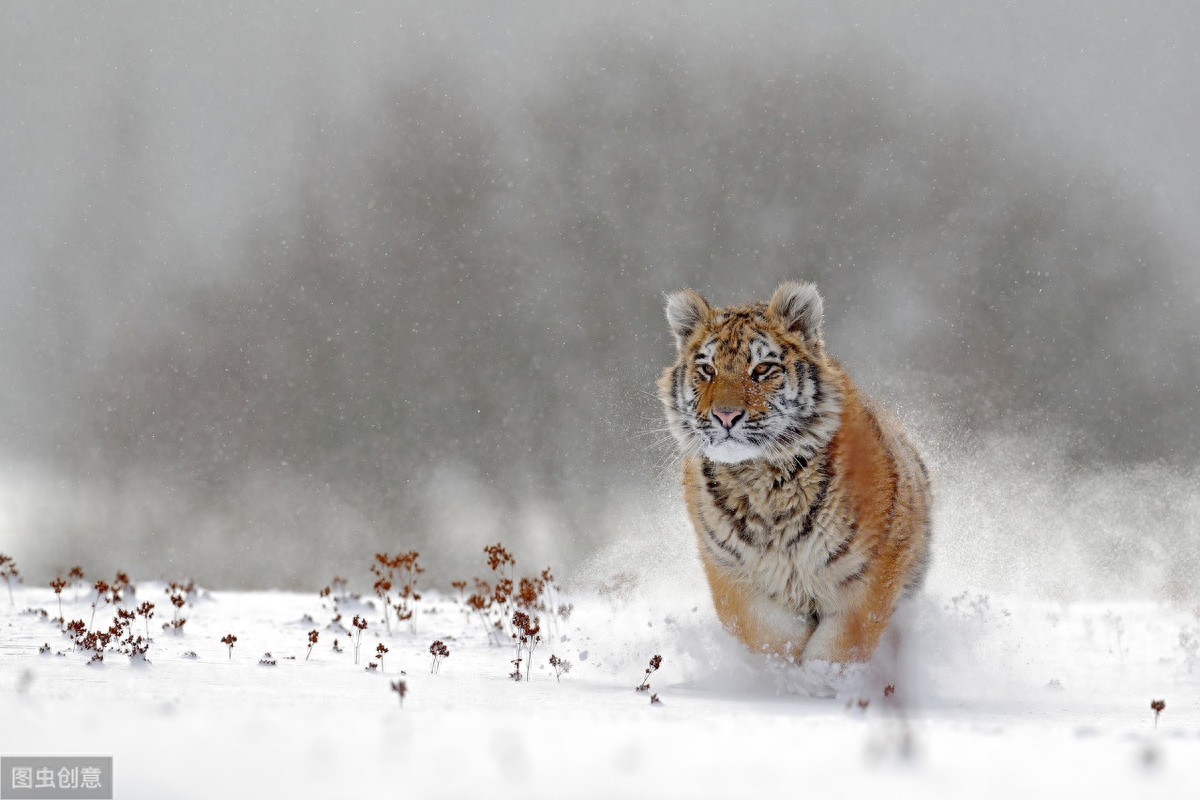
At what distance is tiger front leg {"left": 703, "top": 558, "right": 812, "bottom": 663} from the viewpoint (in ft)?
16.9

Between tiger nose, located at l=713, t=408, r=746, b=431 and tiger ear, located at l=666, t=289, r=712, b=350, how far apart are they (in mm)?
895

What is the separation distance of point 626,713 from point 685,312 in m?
3.06

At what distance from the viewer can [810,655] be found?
197 inches

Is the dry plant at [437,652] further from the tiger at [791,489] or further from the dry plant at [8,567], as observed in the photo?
the dry plant at [8,567]

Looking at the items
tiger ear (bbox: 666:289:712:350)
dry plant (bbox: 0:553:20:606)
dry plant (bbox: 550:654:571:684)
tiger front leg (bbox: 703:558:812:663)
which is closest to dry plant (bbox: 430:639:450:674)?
dry plant (bbox: 550:654:571:684)

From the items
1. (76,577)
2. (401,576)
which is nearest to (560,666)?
(401,576)

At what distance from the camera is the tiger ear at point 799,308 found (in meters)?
5.61

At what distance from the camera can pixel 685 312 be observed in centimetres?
595

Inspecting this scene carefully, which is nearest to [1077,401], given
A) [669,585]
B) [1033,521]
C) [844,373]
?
[1033,521]

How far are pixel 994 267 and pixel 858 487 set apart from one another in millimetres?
12660

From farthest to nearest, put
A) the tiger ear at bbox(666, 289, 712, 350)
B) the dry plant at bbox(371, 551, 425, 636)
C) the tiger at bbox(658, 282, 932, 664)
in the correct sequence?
the dry plant at bbox(371, 551, 425, 636)
the tiger ear at bbox(666, 289, 712, 350)
the tiger at bbox(658, 282, 932, 664)

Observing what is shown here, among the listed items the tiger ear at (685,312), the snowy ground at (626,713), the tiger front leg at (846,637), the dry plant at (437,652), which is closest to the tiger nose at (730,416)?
the tiger ear at (685,312)

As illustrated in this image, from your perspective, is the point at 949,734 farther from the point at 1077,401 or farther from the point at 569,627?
→ the point at 1077,401

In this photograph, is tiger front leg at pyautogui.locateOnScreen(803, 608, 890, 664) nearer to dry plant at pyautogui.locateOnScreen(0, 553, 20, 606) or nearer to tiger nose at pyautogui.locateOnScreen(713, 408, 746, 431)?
tiger nose at pyautogui.locateOnScreen(713, 408, 746, 431)
